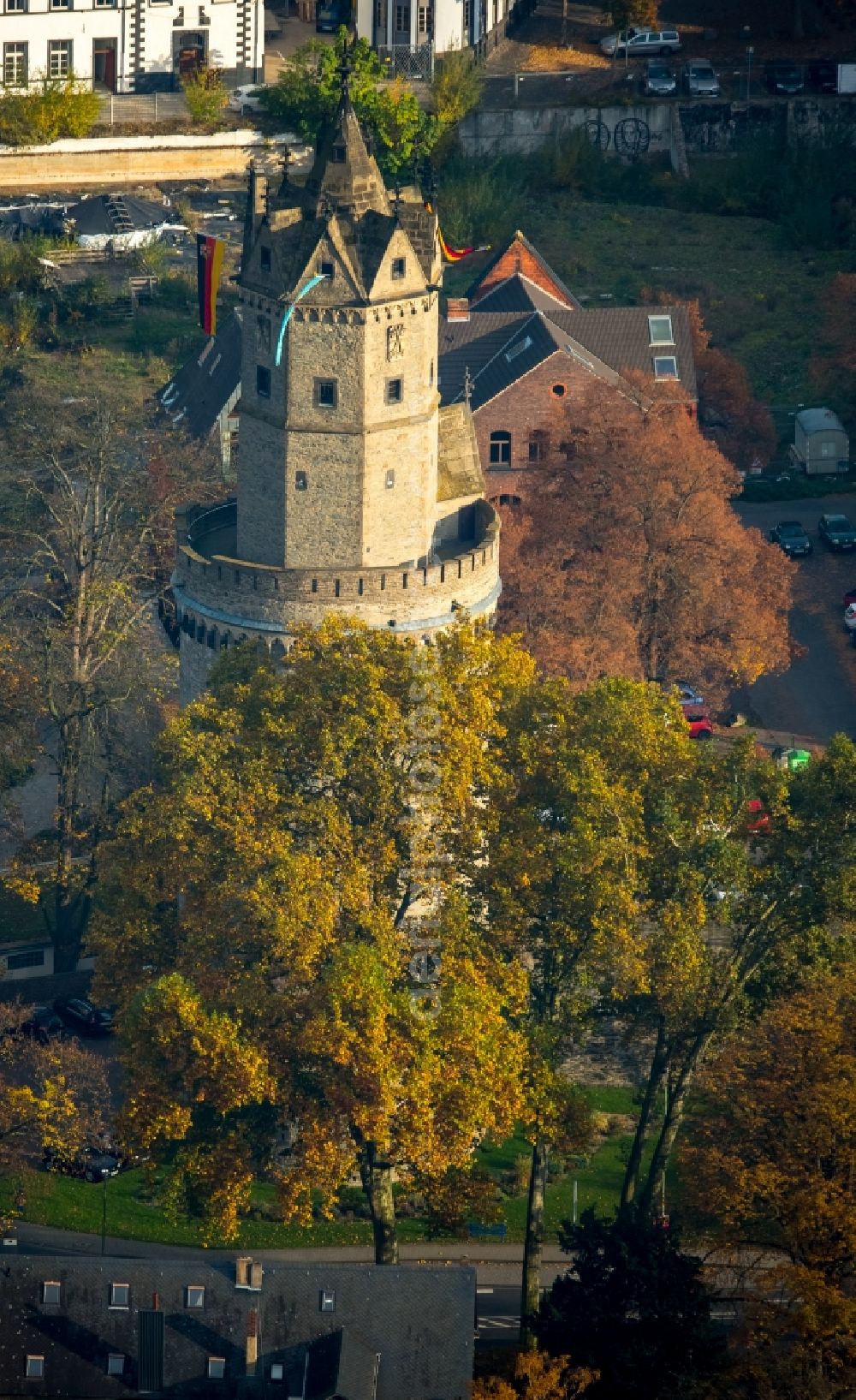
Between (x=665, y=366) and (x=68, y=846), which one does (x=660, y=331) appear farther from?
(x=68, y=846)

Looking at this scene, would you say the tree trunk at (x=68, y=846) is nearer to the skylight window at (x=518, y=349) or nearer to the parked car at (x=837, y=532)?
the skylight window at (x=518, y=349)

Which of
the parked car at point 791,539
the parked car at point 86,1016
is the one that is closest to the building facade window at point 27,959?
the parked car at point 86,1016

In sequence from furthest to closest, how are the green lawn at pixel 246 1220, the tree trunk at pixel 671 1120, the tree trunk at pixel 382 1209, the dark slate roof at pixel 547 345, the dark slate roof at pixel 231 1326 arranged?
1. the dark slate roof at pixel 547 345
2. the green lawn at pixel 246 1220
3. the tree trunk at pixel 671 1120
4. the tree trunk at pixel 382 1209
5. the dark slate roof at pixel 231 1326

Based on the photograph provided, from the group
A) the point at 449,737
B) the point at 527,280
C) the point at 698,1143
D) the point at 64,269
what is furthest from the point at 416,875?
the point at 64,269

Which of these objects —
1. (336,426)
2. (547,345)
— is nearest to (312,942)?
(336,426)

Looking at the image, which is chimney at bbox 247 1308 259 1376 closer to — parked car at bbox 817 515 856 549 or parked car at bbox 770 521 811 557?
parked car at bbox 770 521 811 557

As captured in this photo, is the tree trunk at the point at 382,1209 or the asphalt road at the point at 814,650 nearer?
the tree trunk at the point at 382,1209

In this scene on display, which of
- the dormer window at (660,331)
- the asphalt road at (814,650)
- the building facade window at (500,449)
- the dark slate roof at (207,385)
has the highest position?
the dormer window at (660,331)

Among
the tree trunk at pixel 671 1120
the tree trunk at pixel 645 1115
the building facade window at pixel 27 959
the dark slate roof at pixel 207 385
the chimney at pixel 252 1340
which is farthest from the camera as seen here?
the dark slate roof at pixel 207 385

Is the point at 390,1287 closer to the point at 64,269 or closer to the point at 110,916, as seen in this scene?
the point at 110,916
